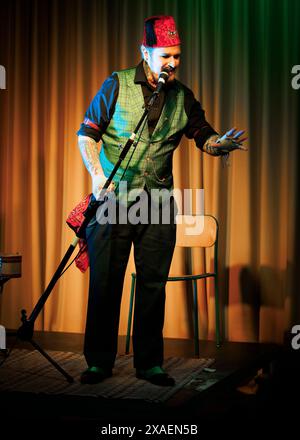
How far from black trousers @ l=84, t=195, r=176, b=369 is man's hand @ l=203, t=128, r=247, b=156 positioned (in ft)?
0.97

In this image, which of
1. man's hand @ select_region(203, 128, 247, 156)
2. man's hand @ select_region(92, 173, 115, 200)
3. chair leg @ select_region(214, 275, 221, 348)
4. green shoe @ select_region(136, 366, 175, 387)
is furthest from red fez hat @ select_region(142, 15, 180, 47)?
chair leg @ select_region(214, 275, 221, 348)

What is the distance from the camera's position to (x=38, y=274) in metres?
4.30

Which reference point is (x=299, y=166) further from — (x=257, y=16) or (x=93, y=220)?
(x=93, y=220)

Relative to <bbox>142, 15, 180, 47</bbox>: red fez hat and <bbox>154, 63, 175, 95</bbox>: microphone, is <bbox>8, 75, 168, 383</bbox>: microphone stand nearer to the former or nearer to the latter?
<bbox>154, 63, 175, 95</bbox>: microphone

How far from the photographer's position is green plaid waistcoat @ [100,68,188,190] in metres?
2.45

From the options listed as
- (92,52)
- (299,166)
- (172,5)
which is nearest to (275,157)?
(299,166)

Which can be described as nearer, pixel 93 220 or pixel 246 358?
pixel 93 220

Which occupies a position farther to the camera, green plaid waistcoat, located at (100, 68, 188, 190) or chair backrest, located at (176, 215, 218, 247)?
chair backrest, located at (176, 215, 218, 247)

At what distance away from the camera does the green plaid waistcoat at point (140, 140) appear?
8.02 feet

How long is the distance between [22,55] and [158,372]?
275cm

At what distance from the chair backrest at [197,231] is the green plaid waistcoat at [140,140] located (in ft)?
3.86

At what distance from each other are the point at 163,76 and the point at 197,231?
59.6 inches

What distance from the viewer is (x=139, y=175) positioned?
8.04ft

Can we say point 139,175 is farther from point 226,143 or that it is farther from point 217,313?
point 217,313
